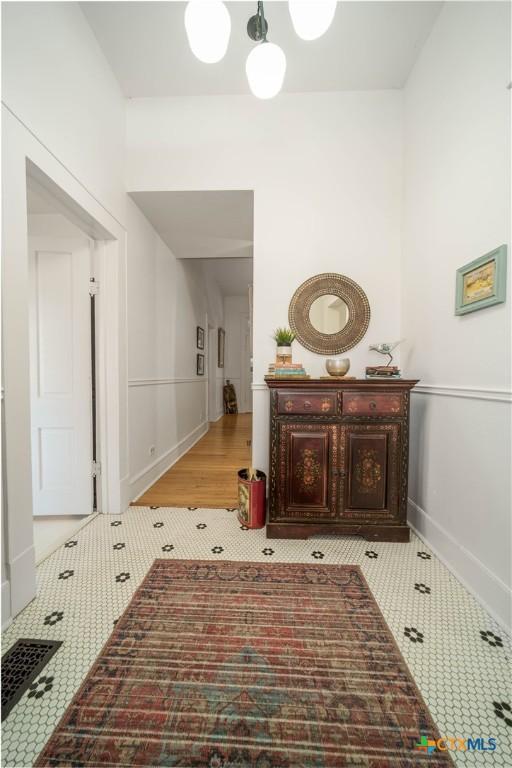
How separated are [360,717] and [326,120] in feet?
11.3

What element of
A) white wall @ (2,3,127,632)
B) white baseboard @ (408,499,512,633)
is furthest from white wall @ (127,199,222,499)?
white baseboard @ (408,499,512,633)

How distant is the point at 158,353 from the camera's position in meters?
3.09

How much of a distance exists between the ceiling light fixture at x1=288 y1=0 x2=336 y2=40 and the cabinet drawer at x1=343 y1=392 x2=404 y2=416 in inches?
64.1

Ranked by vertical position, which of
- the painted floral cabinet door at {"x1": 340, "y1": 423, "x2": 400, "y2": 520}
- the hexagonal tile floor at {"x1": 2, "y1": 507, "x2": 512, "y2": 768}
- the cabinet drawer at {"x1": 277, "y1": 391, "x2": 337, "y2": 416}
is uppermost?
the cabinet drawer at {"x1": 277, "y1": 391, "x2": 337, "y2": 416}

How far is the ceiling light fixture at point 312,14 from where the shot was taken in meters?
1.05

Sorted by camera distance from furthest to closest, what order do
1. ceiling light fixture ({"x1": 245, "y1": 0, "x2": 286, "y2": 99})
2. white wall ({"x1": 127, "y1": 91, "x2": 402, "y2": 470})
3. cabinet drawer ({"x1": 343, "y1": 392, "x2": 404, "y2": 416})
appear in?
white wall ({"x1": 127, "y1": 91, "x2": 402, "y2": 470}) < cabinet drawer ({"x1": 343, "y1": 392, "x2": 404, "y2": 416}) < ceiling light fixture ({"x1": 245, "y1": 0, "x2": 286, "y2": 99})

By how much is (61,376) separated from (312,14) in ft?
7.91

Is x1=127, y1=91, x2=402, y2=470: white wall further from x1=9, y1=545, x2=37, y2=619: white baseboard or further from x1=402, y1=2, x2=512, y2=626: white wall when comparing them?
x1=9, y1=545, x2=37, y2=619: white baseboard

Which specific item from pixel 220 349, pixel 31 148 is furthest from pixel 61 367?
pixel 220 349

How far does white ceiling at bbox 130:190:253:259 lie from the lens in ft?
8.09

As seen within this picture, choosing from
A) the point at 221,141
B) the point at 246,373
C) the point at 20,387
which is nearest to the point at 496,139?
the point at 221,141

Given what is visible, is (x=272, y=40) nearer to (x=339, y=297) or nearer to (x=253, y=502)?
(x=339, y=297)

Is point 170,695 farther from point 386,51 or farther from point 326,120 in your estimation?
point 386,51

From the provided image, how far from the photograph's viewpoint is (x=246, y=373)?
7.80m
